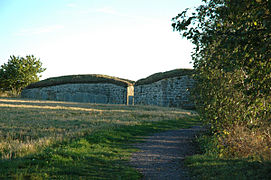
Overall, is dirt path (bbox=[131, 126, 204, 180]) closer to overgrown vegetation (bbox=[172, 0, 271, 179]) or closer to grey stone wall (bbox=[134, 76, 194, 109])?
overgrown vegetation (bbox=[172, 0, 271, 179])

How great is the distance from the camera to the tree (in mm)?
52812

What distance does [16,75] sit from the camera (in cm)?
5288

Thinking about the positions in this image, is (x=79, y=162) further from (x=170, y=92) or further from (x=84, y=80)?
(x=84, y=80)

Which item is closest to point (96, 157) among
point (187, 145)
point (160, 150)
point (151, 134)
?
point (160, 150)

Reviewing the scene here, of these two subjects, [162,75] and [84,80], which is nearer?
[162,75]

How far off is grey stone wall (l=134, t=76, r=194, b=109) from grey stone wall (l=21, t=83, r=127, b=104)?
4.05 metres

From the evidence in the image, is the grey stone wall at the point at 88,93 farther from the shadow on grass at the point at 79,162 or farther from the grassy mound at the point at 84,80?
the shadow on grass at the point at 79,162

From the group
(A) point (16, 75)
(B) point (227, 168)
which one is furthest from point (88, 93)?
(B) point (227, 168)

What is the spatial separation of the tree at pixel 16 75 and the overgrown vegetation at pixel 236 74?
50.1 m

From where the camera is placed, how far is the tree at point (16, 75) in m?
52.8

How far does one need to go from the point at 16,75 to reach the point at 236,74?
173 ft

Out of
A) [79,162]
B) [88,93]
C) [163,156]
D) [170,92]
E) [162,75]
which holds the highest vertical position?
[162,75]

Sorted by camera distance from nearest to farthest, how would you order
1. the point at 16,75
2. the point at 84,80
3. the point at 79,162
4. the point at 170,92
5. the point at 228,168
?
the point at 228,168 → the point at 79,162 → the point at 170,92 → the point at 84,80 → the point at 16,75

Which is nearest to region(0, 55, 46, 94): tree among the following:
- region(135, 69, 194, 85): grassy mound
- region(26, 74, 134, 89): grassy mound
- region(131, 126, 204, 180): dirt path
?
region(26, 74, 134, 89): grassy mound
